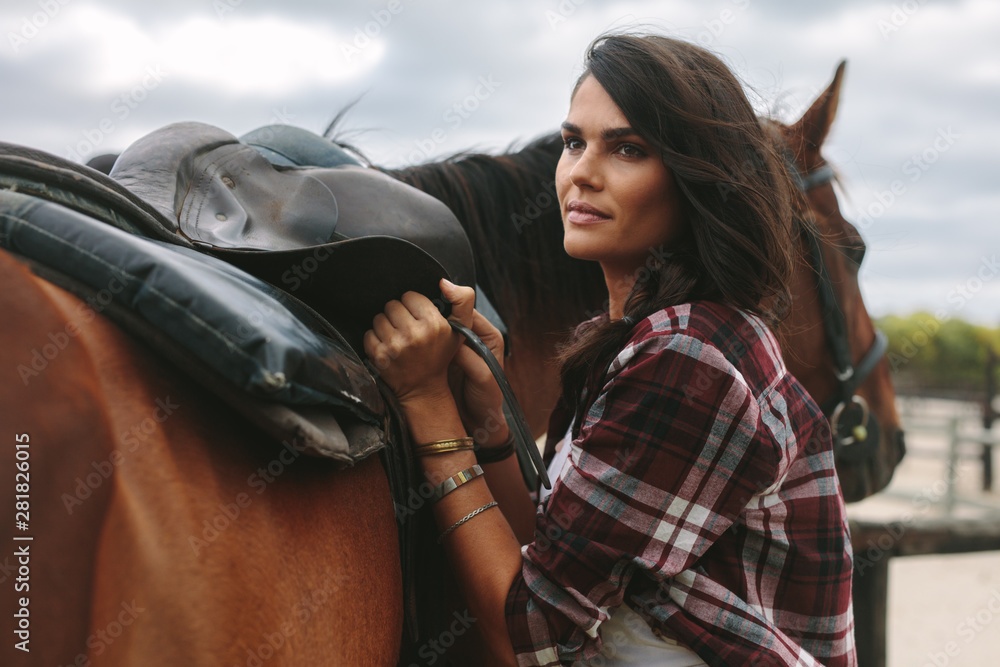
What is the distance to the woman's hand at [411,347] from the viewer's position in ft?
3.32

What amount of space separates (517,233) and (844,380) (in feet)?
3.38

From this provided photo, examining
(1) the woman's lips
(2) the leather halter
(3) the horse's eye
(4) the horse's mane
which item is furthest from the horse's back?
(3) the horse's eye

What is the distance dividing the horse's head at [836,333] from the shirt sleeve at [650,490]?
88 centimetres

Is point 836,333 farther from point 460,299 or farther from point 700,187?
point 460,299

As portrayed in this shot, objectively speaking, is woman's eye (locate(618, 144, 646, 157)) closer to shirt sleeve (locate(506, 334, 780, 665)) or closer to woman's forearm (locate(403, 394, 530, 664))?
shirt sleeve (locate(506, 334, 780, 665))

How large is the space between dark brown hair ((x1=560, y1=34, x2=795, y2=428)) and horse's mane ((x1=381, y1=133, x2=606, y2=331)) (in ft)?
1.84

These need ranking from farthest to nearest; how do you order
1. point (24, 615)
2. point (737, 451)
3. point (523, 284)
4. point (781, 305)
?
1. point (523, 284)
2. point (781, 305)
3. point (737, 451)
4. point (24, 615)

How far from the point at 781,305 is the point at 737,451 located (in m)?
0.45

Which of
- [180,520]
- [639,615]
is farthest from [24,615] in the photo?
[639,615]

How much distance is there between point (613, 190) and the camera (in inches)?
44.0

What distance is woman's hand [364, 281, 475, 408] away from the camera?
1.01m

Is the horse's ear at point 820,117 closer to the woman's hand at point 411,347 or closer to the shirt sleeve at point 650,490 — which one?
the shirt sleeve at point 650,490

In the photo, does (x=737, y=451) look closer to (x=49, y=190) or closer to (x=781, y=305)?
(x=781, y=305)

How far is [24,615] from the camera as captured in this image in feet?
1.99
